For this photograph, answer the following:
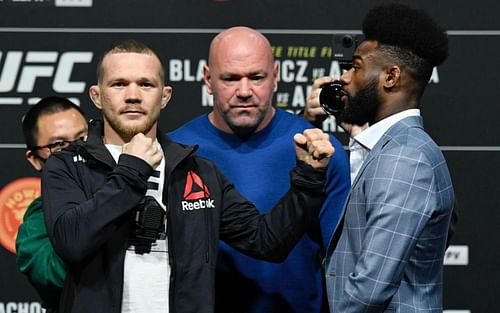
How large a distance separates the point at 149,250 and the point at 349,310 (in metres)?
0.44

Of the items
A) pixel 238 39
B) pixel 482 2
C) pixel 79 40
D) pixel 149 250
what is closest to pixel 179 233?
pixel 149 250

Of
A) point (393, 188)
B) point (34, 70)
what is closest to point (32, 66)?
point (34, 70)

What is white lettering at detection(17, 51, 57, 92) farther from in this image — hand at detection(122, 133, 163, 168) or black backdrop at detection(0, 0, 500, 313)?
hand at detection(122, 133, 163, 168)

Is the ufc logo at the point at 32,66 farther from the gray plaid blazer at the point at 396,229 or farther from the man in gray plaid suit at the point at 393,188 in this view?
the gray plaid blazer at the point at 396,229

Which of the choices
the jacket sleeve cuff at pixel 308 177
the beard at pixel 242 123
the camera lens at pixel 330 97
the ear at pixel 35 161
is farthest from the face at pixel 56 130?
the jacket sleeve cuff at pixel 308 177

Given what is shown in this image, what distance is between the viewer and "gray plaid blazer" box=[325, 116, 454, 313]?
78.3 inches

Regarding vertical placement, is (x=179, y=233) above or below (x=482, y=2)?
below

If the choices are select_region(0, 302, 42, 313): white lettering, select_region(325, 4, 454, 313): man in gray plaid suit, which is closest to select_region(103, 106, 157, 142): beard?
select_region(325, 4, 454, 313): man in gray plaid suit

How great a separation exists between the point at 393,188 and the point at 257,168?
628mm

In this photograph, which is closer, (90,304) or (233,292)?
(90,304)

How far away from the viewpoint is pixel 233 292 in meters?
2.54

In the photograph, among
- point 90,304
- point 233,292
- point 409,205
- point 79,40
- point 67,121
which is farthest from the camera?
point 79,40

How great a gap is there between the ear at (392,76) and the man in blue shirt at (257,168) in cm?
46

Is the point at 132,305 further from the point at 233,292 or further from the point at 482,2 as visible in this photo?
the point at 482,2
